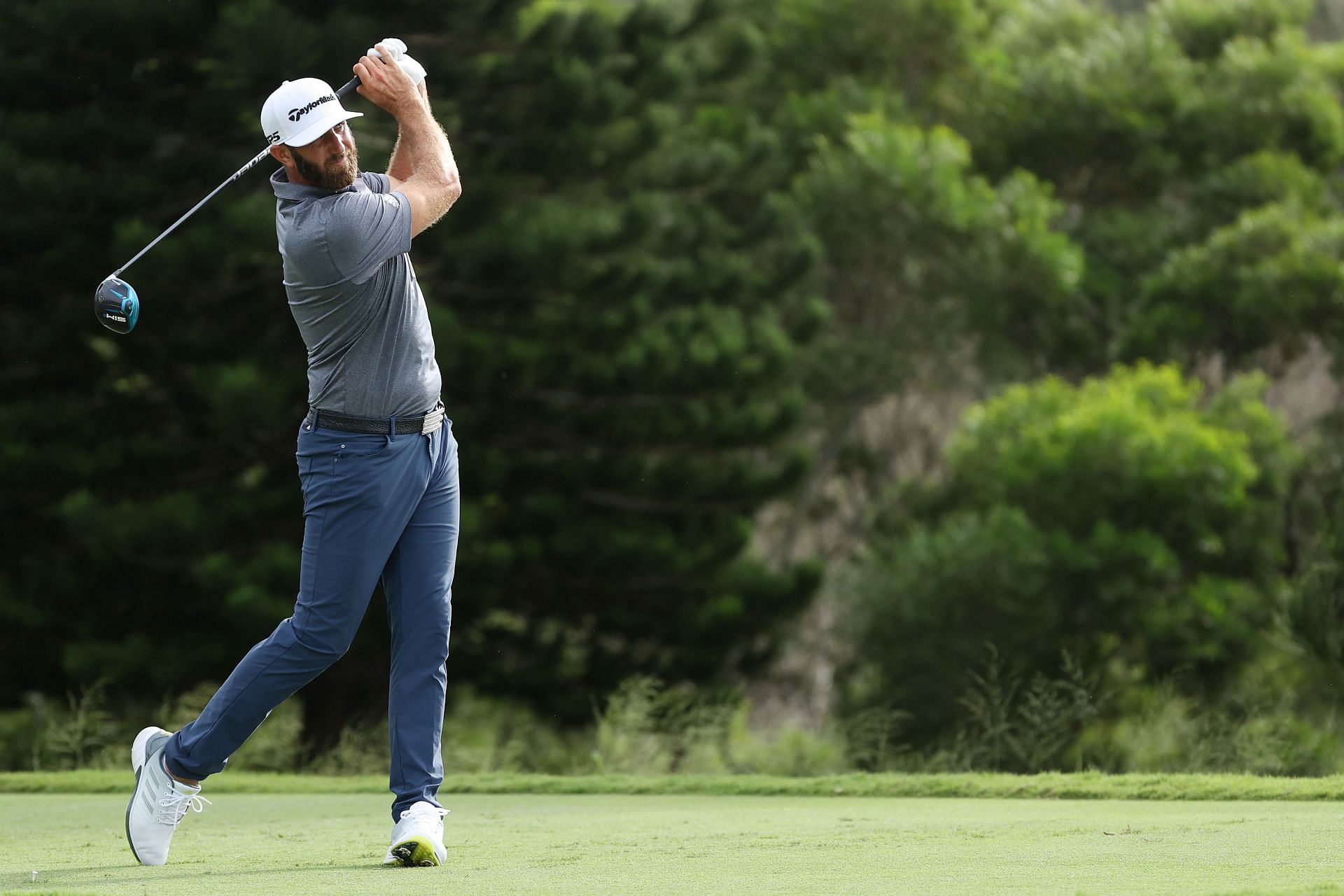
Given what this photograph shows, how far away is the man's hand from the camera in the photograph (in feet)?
14.6

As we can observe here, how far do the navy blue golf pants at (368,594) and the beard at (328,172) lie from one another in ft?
2.03

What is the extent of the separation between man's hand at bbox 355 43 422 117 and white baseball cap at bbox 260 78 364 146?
24 cm

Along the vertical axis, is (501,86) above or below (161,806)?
above

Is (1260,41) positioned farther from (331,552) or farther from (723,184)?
(331,552)

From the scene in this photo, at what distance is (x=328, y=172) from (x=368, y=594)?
41.7 inches

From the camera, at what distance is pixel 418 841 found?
4.18m

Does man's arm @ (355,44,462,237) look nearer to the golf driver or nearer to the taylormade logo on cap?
the golf driver

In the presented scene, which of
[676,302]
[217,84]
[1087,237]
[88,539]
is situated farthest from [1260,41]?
[88,539]

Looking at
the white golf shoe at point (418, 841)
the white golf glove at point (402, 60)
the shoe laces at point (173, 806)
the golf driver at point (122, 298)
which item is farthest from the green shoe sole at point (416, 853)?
the white golf glove at point (402, 60)

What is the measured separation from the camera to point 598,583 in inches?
615

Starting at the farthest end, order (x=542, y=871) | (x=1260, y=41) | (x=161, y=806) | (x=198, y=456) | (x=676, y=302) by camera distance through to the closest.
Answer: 1. (x=1260, y=41)
2. (x=676, y=302)
3. (x=198, y=456)
4. (x=161, y=806)
5. (x=542, y=871)

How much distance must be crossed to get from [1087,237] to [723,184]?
4.65 m

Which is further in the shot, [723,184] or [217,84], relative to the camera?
[723,184]

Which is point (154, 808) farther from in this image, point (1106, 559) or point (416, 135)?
point (1106, 559)
